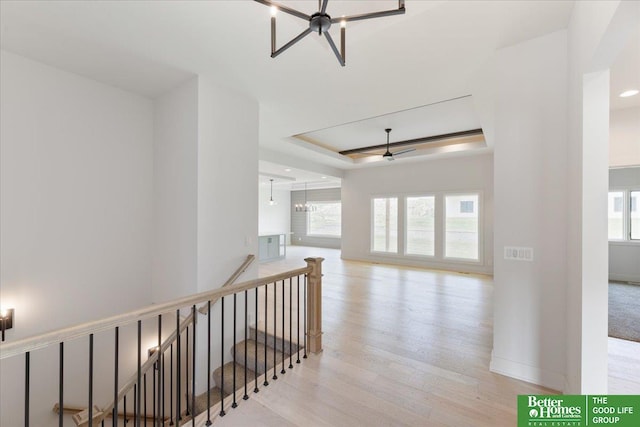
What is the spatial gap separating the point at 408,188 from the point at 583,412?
616 centimetres

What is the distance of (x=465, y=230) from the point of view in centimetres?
680

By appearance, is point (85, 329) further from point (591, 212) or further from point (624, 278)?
point (624, 278)

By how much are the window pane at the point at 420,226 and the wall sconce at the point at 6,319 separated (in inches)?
292

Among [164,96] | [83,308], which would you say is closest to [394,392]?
[83,308]

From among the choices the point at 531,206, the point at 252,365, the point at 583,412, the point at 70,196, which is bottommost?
the point at 252,365

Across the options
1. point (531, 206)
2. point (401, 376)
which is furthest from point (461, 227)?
point (401, 376)

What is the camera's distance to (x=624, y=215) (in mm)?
5832

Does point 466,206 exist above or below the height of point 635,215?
above

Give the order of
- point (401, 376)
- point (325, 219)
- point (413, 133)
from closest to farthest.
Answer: point (401, 376) → point (413, 133) → point (325, 219)

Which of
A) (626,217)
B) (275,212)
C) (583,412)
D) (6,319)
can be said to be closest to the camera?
(583,412)

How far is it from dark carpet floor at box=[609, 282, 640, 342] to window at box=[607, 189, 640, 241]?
112 cm

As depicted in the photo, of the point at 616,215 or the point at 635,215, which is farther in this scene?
the point at 616,215

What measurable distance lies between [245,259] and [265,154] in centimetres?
301

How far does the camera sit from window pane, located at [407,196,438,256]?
23.9ft
